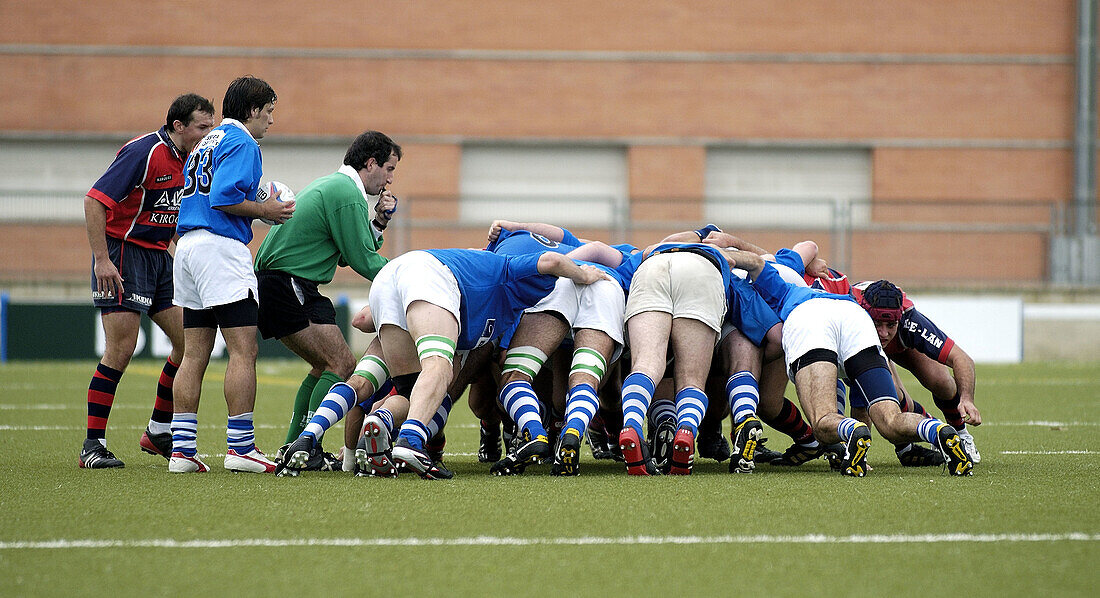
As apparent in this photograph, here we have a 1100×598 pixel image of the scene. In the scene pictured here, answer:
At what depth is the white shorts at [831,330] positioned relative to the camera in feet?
20.5

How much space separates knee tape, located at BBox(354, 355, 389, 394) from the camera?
6273mm

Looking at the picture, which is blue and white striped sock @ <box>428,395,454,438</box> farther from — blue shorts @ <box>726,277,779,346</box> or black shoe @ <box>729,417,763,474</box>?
blue shorts @ <box>726,277,779,346</box>

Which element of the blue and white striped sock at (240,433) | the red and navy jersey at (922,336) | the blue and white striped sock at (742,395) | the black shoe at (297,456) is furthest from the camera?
the red and navy jersey at (922,336)

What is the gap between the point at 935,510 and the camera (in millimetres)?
4754

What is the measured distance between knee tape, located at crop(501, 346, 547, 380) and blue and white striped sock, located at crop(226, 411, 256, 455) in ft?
4.27

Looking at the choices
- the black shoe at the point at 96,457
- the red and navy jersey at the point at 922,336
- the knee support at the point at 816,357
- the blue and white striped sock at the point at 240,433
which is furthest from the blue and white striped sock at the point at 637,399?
the black shoe at the point at 96,457

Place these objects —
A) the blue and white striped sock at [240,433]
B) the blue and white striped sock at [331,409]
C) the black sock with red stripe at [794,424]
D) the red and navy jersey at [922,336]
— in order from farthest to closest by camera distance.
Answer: the black sock with red stripe at [794,424] < the red and navy jersey at [922,336] < the blue and white striped sock at [240,433] < the blue and white striped sock at [331,409]

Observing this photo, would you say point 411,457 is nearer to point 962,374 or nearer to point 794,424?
point 794,424

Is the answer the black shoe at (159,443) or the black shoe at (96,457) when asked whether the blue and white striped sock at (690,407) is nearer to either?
the black shoe at (159,443)

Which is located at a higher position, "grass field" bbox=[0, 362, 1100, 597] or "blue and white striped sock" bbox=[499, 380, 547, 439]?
"blue and white striped sock" bbox=[499, 380, 547, 439]

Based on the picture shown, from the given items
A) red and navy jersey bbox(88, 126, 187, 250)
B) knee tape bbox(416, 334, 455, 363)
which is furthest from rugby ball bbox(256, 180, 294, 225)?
knee tape bbox(416, 334, 455, 363)

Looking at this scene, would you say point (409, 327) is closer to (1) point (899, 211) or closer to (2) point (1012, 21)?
(1) point (899, 211)

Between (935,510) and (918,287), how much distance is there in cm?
1637

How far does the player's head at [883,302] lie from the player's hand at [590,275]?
4.65ft
